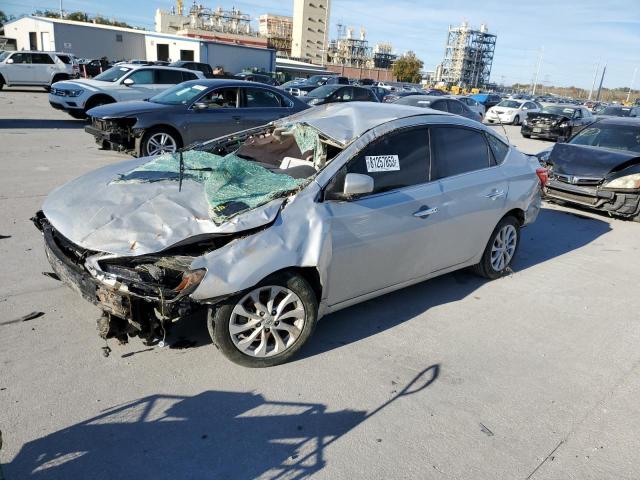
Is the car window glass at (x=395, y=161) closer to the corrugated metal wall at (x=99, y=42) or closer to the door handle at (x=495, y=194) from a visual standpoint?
the door handle at (x=495, y=194)

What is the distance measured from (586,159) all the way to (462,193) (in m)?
5.39

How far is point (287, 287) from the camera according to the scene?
3346mm

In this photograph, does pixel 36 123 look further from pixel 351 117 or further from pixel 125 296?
pixel 125 296

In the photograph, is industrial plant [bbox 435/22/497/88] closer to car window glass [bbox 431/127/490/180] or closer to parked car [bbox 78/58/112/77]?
parked car [bbox 78/58/112/77]

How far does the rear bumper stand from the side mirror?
20.2 ft

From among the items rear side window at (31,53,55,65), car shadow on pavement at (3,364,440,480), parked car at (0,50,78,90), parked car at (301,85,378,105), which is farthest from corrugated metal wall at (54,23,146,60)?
car shadow on pavement at (3,364,440,480)

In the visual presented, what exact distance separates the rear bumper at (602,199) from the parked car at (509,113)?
20959mm

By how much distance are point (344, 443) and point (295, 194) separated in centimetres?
162

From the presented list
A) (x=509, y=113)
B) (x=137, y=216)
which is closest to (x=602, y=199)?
(x=137, y=216)

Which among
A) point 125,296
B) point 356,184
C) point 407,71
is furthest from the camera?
point 407,71

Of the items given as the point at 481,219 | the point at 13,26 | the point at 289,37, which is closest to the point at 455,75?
the point at 289,37

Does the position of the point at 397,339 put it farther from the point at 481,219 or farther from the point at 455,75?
the point at 455,75

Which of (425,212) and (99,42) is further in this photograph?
(99,42)

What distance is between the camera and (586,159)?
8633mm
